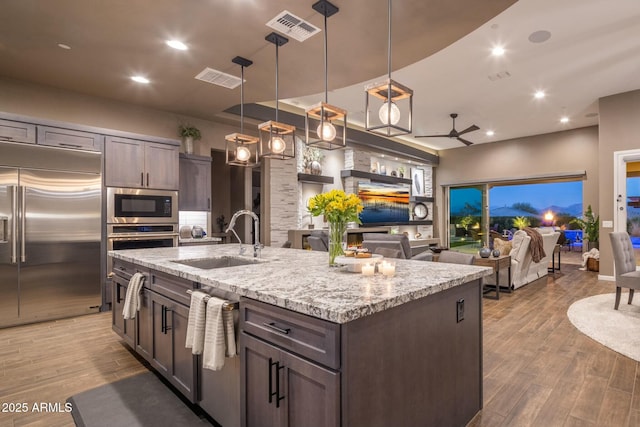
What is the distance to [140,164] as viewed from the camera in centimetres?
482

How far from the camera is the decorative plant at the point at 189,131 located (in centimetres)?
562

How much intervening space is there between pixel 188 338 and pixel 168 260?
0.97 metres

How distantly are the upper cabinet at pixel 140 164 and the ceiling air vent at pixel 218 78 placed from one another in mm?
1374

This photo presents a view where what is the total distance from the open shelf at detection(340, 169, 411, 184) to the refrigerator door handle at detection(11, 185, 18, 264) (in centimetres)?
595

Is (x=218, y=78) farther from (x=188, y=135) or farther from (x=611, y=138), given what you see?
(x=611, y=138)

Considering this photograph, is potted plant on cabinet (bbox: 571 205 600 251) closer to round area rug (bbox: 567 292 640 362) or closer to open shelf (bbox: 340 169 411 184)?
round area rug (bbox: 567 292 640 362)

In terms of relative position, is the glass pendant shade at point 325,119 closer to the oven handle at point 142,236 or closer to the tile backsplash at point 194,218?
the oven handle at point 142,236

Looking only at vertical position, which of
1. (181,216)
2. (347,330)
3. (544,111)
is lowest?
(347,330)

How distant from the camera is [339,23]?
9.98 feet

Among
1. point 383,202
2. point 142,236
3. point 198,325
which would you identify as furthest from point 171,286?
point 383,202

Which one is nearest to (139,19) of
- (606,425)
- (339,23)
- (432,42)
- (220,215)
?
(339,23)

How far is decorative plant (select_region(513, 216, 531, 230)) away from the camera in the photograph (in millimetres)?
11484

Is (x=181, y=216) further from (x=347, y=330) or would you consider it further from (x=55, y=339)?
(x=347, y=330)

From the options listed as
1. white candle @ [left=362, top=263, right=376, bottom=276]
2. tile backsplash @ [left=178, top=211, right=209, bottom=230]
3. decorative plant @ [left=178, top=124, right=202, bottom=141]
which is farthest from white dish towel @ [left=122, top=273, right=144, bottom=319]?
decorative plant @ [left=178, top=124, right=202, bottom=141]
